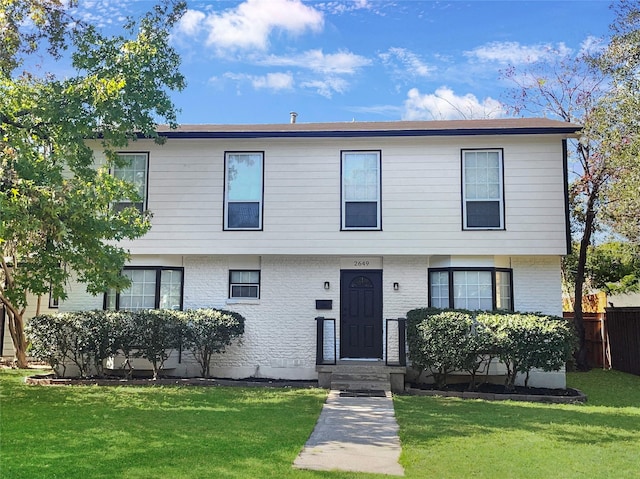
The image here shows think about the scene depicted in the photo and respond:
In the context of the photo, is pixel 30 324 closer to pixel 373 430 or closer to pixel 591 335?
pixel 373 430

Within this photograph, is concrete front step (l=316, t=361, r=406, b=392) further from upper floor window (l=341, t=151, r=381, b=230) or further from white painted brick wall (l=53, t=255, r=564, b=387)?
upper floor window (l=341, t=151, r=381, b=230)

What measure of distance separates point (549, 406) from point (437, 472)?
5350 millimetres

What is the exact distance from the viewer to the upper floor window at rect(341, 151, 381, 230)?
13.2 m

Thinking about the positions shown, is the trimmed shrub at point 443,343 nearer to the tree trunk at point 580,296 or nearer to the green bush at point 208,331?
the green bush at point 208,331

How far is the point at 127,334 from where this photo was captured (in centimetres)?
1205

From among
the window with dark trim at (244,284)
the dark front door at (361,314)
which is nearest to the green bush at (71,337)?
the window with dark trim at (244,284)

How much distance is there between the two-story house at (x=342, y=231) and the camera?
12.9m

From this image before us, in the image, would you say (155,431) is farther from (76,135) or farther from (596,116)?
(596,116)

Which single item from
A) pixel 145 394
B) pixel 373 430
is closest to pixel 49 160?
pixel 145 394

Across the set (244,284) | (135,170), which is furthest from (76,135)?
(244,284)

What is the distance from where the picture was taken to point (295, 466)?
591 centimetres

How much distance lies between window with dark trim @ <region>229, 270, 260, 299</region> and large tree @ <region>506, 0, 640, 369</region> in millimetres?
8755

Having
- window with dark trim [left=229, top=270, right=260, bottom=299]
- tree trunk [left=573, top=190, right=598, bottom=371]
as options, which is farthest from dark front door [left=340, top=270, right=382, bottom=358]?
tree trunk [left=573, top=190, right=598, bottom=371]

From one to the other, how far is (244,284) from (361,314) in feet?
9.38
